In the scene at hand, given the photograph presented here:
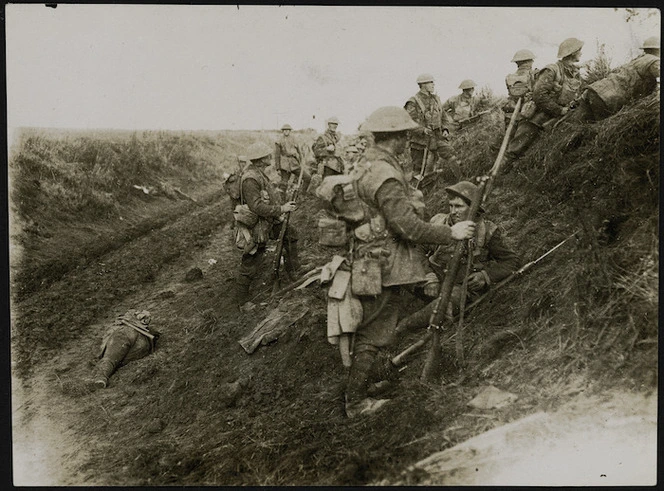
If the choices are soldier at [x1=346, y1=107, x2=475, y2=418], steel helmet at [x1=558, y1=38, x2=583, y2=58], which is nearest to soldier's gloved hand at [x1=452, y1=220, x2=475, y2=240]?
soldier at [x1=346, y1=107, x2=475, y2=418]

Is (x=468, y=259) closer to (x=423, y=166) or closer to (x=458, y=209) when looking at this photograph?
(x=458, y=209)

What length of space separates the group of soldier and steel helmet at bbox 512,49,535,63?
12 mm

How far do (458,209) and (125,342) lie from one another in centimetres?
404

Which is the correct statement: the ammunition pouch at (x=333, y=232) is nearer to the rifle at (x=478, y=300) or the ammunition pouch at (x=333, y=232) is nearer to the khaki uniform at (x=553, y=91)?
the rifle at (x=478, y=300)

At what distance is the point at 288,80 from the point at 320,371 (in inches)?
119

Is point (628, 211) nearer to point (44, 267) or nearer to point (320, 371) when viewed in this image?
point (320, 371)

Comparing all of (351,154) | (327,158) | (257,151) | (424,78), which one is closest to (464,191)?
(424,78)

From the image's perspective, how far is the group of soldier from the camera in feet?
15.6

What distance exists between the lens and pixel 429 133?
761cm

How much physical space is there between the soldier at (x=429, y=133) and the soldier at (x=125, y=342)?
12.0 ft

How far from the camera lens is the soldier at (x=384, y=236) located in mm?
4691

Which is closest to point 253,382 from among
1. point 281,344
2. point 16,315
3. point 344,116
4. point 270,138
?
point 281,344

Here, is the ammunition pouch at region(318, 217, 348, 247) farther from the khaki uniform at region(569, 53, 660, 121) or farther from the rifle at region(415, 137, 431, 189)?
the khaki uniform at region(569, 53, 660, 121)

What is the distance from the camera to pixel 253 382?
593 cm
